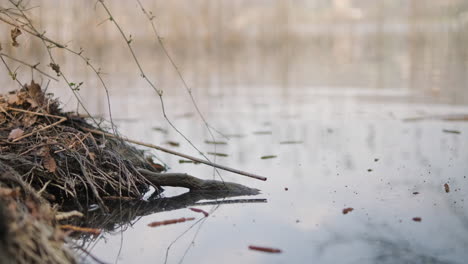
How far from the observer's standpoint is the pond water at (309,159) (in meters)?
2.14

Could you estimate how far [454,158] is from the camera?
134 inches

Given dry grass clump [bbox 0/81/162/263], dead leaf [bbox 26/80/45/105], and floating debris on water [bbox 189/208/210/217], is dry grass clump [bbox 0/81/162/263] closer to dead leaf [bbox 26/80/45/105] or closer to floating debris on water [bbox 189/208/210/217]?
dead leaf [bbox 26/80/45/105]

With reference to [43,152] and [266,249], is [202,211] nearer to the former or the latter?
[266,249]

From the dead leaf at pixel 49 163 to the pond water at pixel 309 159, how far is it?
34 centimetres

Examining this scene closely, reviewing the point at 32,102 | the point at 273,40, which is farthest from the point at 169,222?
the point at 273,40

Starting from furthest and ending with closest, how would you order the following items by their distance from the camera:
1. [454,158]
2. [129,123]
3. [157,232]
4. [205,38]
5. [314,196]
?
[205,38] < [129,123] < [454,158] < [314,196] < [157,232]

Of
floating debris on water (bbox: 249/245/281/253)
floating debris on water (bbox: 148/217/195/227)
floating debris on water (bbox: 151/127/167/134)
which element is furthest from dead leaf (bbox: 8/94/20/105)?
floating debris on water (bbox: 151/127/167/134)

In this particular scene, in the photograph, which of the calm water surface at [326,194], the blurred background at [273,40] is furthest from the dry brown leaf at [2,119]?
the blurred background at [273,40]

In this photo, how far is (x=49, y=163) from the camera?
2.61 meters

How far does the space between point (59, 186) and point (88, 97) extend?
414 cm

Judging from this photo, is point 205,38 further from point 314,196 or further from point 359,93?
point 314,196

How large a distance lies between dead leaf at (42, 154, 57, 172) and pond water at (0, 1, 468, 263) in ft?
1.11

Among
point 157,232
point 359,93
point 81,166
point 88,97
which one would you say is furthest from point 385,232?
point 88,97

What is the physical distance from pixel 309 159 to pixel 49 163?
1500 mm
